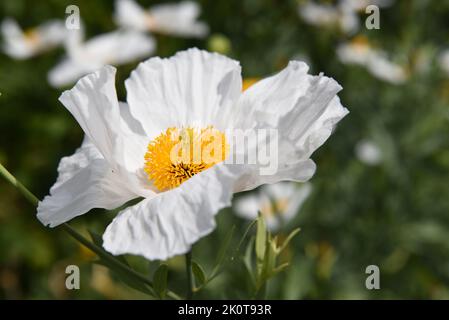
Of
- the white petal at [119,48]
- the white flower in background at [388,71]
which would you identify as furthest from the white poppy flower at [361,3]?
the white petal at [119,48]

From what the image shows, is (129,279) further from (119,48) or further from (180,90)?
(119,48)

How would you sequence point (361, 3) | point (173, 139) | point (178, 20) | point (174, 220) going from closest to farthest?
point (174, 220), point (173, 139), point (178, 20), point (361, 3)

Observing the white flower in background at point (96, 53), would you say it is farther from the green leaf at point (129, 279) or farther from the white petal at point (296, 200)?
the green leaf at point (129, 279)

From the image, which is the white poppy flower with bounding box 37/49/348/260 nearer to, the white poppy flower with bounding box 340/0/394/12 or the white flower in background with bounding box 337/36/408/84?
the white flower in background with bounding box 337/36/408/84

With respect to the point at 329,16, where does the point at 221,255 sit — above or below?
below

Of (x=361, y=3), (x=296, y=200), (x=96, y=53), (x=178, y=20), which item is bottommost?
(x=296, y=200)

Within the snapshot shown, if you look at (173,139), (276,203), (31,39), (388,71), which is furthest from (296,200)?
(31,39)

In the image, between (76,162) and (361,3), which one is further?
(361,3)

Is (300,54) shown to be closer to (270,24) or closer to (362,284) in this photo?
(270,24)
